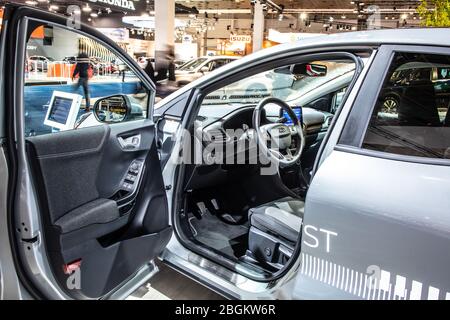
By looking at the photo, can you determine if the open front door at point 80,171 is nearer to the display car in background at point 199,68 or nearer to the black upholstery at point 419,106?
the black upholstery at point 419,106

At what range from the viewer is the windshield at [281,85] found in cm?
375

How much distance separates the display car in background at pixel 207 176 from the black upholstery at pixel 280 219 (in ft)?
0.03

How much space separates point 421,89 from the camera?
64.8 inches

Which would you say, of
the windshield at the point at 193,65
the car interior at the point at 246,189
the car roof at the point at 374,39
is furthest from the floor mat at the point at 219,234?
the windshield at the point at 193,65

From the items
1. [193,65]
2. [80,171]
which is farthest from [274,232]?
[193,65]

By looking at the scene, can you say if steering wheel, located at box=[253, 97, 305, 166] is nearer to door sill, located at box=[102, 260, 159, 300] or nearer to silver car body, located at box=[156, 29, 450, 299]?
silver car body, located at box=[156, 29, 450, 299]

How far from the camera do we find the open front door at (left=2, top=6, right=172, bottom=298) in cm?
132

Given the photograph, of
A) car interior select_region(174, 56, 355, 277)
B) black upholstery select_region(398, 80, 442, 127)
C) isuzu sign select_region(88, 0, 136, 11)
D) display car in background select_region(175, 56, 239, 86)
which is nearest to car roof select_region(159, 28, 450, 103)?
black upholstery select_region(398, 80, 442, 127)

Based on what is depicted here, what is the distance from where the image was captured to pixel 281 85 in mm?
5797

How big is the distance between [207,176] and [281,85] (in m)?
3.58

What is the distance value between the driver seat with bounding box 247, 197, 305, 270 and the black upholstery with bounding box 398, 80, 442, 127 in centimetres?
78

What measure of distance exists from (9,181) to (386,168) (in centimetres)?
125
